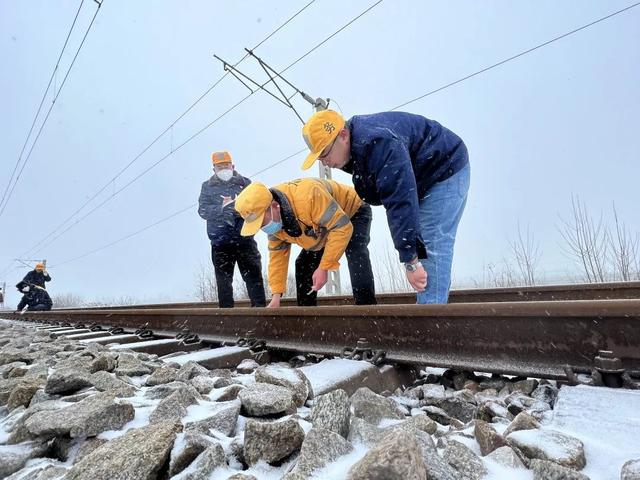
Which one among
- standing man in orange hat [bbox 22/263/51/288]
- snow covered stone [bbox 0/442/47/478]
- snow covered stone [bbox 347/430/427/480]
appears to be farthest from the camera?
standing man in orange hat [bbox 22/263/51/288]

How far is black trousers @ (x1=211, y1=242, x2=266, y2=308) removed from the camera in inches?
186

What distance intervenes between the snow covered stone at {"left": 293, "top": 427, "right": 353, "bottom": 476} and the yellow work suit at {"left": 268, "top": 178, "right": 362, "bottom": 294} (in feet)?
6.68

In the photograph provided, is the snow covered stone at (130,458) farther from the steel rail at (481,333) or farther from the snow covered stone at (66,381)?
the steel rail at (481,333)

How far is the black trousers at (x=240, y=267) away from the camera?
4734 millimetres

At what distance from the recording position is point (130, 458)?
0.91m

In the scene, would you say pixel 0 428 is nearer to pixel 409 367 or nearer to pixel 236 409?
pixel 236 409

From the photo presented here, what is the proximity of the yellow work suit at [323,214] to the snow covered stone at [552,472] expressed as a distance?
2162 millimetres

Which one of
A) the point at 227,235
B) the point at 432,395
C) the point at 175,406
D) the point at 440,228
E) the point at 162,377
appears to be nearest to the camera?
the point at 175,406

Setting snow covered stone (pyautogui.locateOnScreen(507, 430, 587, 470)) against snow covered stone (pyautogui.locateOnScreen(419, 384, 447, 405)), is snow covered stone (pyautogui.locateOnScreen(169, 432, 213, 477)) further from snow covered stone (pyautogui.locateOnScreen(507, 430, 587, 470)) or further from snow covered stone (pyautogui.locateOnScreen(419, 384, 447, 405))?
snow covered stone (pyautogui.locateOnScreen(419, 384, 447, 405))

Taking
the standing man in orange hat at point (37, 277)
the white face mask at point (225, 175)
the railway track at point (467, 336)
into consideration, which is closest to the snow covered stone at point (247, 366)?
the railway track at point (467, 336)

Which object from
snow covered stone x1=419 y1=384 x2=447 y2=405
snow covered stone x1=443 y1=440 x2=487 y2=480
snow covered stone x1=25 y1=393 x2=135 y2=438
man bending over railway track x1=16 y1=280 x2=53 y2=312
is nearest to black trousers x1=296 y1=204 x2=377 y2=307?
snow covered stone x1=419 y1=384 x2=447 y2=405

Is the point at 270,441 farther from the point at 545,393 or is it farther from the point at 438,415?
the point at 545,393

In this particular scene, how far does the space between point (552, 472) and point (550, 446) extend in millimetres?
151

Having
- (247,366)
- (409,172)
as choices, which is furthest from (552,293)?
(247,366)
